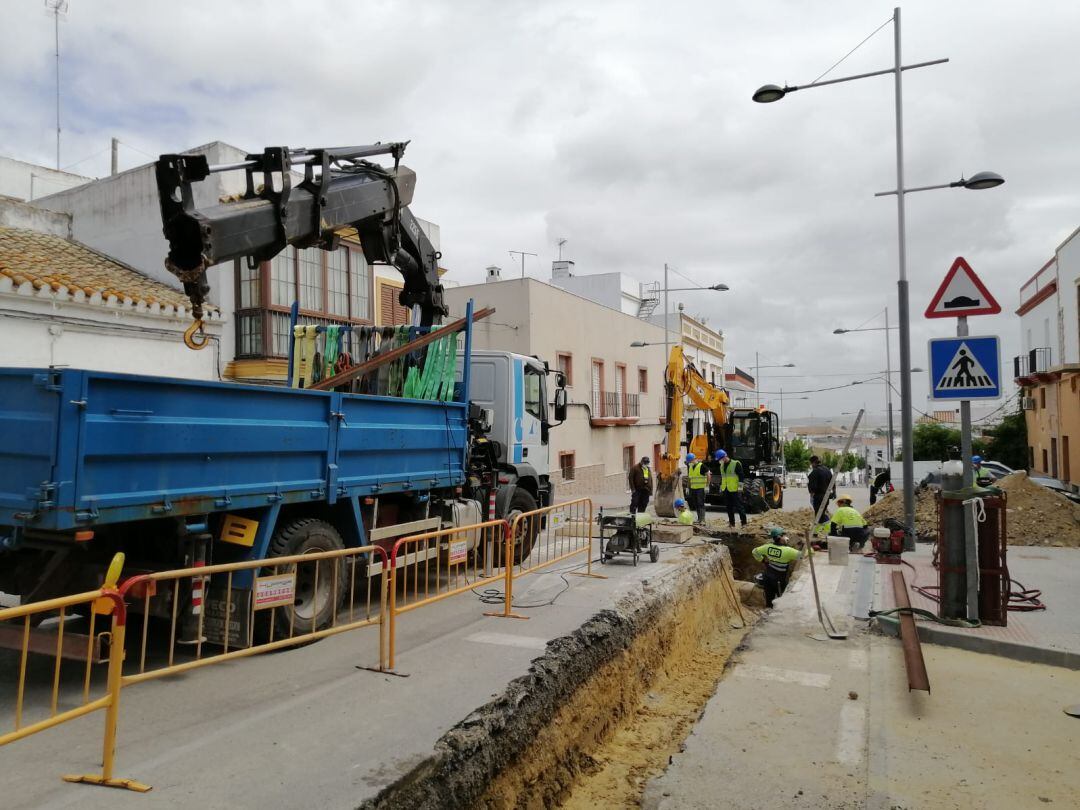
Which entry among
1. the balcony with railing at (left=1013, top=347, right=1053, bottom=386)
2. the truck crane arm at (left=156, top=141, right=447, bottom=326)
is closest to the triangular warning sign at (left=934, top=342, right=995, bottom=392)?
the truck crane arm at (left=156, top=141, right=447, bottom=326)

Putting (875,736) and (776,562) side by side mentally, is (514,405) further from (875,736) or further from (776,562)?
(875,736)

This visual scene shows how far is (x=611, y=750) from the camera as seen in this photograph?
6.09 m

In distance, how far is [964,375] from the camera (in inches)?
271

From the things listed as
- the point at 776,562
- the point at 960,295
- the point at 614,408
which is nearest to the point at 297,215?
the point at 960,295

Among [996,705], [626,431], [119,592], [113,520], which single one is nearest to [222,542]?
[113,520]

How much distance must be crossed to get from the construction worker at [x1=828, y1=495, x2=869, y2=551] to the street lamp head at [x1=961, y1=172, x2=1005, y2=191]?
5.44 m

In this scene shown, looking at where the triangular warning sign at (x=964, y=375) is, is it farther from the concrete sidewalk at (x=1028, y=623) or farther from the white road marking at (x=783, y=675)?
the white road marking at (x=783, y=675)

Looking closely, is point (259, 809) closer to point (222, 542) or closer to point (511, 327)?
point (222, 542)

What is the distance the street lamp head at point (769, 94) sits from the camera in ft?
34.9

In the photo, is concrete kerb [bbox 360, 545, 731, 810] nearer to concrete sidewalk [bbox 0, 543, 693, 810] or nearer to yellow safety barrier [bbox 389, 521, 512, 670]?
concrete sidewalk [bbox 0, 543, 693, 810]

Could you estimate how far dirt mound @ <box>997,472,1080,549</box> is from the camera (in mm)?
12367

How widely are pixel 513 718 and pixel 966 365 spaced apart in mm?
5156

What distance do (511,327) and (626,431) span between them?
8.22 meters

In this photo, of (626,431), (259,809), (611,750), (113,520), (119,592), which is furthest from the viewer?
(626,431)
